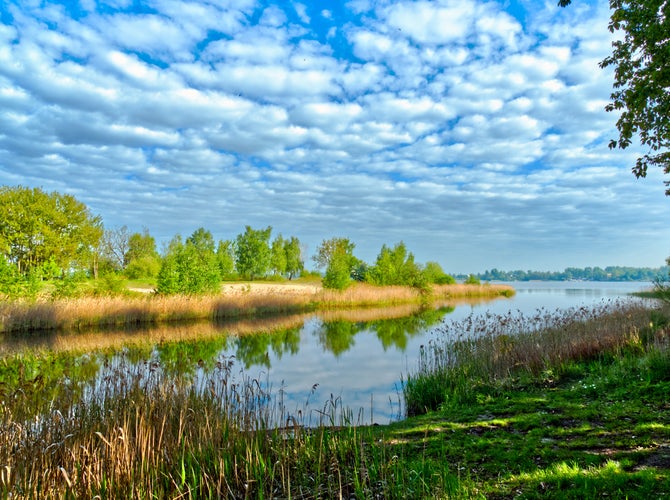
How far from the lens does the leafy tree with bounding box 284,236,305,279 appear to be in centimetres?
7525

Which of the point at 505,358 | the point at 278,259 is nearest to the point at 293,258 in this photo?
the point at 278,259

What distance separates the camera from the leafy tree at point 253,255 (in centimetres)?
6588

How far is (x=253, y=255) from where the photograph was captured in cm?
6594

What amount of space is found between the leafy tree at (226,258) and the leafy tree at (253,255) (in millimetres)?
1771

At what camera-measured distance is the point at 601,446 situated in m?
4.47

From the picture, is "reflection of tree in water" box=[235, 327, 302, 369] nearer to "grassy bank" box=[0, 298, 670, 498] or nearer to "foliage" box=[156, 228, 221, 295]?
"grassy bank" box=[0, 298, 670, 498]

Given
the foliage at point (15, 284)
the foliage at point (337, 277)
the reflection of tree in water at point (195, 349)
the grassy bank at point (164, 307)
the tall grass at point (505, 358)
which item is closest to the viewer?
the tall grass at point (505, 358)

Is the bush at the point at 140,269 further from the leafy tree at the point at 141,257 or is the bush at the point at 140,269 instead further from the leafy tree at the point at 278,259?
the leafy tree at the point at 278,259

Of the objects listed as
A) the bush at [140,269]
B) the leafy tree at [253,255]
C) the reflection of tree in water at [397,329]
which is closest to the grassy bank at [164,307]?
the reflection of tree in water at [397,329]

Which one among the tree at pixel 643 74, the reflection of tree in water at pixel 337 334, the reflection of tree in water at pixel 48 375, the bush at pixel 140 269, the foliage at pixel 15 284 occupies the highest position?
the tree at pixel 643 74

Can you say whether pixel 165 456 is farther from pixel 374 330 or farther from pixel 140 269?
pixel 140 269

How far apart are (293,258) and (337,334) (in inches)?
2179

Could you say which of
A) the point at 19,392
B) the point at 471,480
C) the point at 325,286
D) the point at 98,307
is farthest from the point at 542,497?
the point at 325,286

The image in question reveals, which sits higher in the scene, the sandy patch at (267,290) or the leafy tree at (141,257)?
the leafy tree at (141,257)
